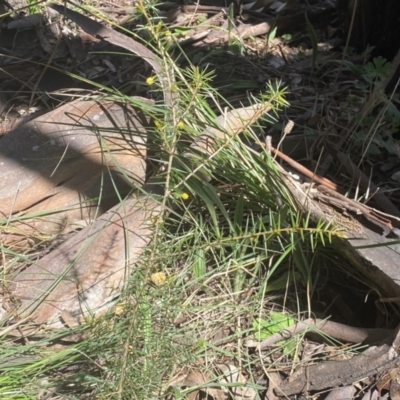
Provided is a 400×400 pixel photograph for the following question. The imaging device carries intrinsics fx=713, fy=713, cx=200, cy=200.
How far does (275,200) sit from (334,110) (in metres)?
0.98

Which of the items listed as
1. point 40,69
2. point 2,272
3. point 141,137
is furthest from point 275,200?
point 40,69

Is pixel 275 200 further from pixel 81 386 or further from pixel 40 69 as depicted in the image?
pixel 40 69

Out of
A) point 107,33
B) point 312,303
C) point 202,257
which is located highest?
point 107,33

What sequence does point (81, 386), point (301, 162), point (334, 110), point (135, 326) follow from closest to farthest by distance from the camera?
point (135, 326), point (81, 386), point (301, 162), point (334, 110)

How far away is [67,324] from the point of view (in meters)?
2.60

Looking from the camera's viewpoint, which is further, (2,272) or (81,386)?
(2,272)

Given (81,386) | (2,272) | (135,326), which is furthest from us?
(2,272)

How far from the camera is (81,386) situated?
233cm

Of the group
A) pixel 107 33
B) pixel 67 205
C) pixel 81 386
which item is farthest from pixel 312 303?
pixel 107 33

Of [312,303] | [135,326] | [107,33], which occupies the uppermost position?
[107,33]

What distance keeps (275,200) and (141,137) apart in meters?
0.64

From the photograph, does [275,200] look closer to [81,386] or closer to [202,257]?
[202,257]

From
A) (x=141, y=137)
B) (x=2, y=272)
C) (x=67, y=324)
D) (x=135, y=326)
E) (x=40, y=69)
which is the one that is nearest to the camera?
(x=135, y=326)

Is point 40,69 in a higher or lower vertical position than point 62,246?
higher
